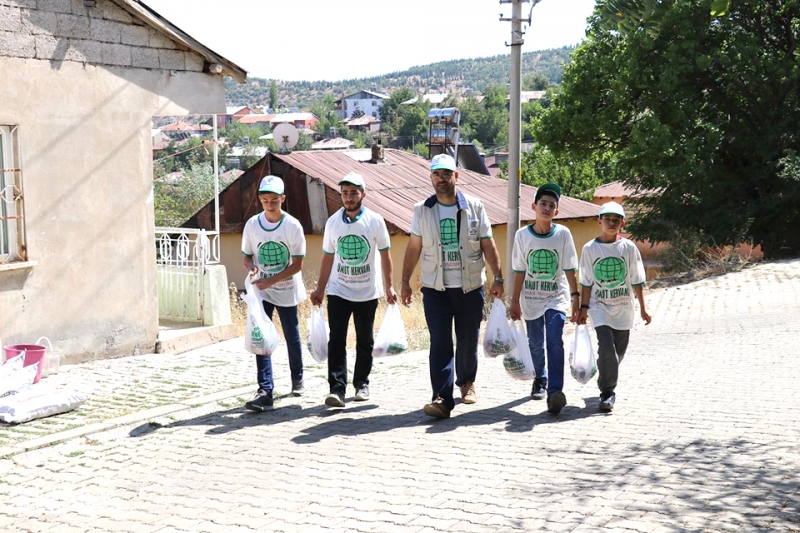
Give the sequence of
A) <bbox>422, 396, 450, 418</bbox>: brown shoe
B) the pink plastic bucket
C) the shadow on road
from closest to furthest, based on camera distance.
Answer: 1. the shadow on road
2. <bbox>422, 396, 450, 418</bbox>: brown shoe
3. the pink plastic bucket

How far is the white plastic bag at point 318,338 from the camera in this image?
7.77 m

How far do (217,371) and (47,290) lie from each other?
1804 millimetres

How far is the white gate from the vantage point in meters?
11.2

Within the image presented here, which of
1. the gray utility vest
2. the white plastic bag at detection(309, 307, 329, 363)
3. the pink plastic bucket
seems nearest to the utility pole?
the white plastic bag at detection(309, 307, 329, 363)

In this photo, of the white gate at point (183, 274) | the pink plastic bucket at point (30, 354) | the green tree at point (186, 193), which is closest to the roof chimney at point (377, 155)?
the green tree at point (186, 193)

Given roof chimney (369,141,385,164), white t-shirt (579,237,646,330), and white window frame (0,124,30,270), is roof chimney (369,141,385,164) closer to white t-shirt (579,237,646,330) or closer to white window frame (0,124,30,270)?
white window frame (0,124,30,270)

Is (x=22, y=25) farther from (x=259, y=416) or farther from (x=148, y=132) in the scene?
(x=259, y=416)

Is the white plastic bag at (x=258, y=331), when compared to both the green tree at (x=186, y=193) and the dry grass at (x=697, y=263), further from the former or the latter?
the green tree at (x=186, y=193)

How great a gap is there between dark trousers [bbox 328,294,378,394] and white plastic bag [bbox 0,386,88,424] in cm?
210

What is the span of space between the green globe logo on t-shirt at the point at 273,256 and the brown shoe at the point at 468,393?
1.73m

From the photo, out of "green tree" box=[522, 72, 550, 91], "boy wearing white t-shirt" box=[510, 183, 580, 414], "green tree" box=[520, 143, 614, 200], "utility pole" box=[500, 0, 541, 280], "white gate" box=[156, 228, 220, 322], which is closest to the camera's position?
"boy wearing white t-shirt" box=[510, 183, 580, 414]

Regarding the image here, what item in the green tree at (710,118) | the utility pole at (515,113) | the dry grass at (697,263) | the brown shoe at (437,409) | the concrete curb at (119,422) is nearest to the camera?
the concrete curb at (119,422)

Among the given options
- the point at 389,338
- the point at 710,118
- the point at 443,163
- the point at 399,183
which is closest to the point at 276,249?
the point at 389,338

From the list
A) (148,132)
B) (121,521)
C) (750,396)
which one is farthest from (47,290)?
(750,396)
